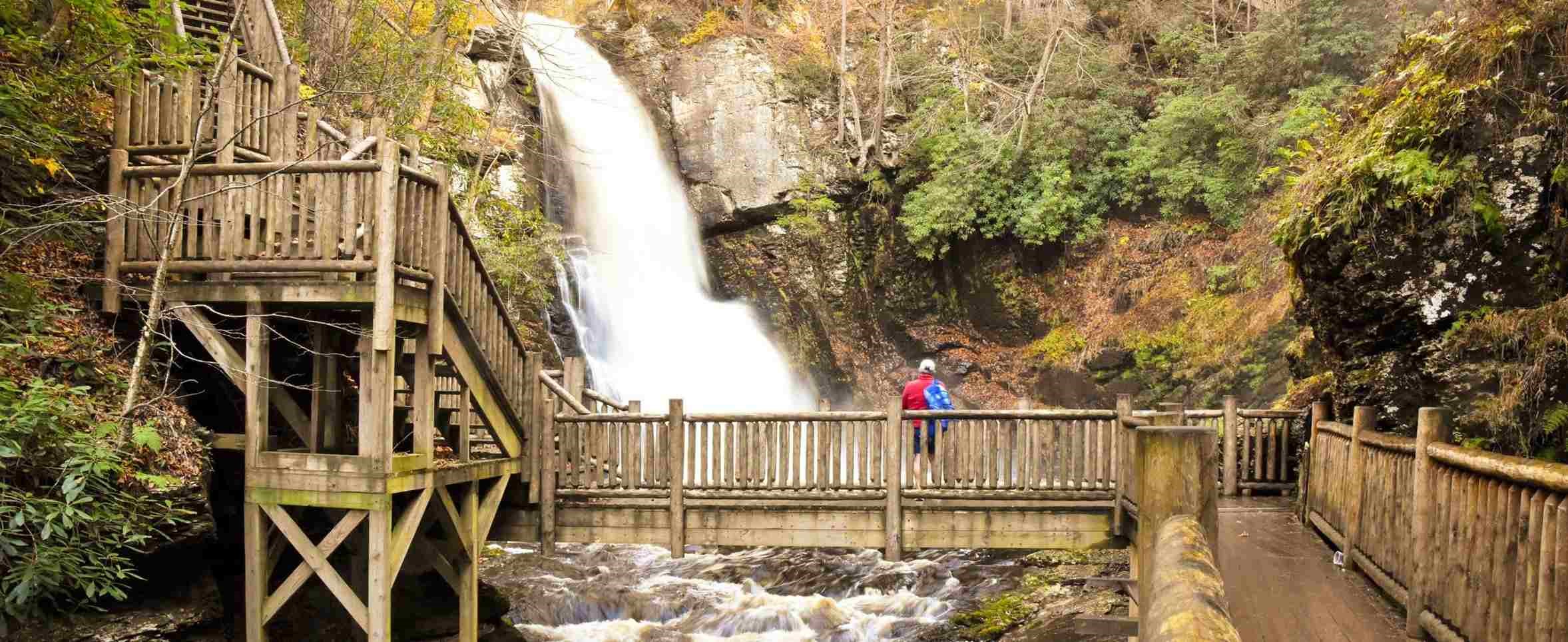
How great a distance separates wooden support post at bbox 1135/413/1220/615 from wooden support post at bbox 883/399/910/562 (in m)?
6.93

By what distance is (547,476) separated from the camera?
10.4 m

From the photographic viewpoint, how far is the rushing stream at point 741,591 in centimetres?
1163

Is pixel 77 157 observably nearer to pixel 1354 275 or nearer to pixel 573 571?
pixel 573 571

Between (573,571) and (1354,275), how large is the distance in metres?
10.4

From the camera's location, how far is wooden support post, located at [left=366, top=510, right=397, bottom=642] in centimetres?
795

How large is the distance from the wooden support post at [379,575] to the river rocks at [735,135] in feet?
57.7

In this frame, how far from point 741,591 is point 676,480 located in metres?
3.58

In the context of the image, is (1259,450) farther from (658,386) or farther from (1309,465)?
(658,386)

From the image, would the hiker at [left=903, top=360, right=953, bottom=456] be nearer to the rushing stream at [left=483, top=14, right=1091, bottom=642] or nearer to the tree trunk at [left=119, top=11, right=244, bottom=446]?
the rushing stream at [left=483, top=14, right=1091, bottom=642]

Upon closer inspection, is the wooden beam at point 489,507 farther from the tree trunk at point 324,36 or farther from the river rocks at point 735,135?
the river rocks at point 735,135

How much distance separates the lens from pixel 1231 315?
20.6 meters

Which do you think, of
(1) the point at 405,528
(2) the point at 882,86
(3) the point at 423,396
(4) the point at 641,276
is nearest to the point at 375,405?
(3) the point at 423,396

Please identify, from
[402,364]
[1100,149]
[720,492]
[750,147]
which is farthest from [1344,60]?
[402,364]

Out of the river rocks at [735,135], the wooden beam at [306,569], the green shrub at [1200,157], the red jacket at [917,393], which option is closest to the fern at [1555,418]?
the red jacket at [917,393]
